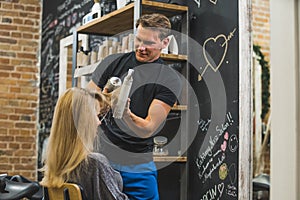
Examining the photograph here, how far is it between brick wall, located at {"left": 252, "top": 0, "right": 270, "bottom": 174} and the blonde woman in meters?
0.74

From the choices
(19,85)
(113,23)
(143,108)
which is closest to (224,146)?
(143,108)

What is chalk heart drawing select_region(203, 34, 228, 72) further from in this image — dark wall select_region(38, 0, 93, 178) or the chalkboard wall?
dark wall select_region(38, 0, 93, 178)

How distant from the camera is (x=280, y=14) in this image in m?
2.46

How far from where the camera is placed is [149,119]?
11.2ft

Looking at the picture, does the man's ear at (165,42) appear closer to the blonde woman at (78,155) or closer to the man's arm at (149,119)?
the man's arm at (149,119)

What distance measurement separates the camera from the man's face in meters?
3.45

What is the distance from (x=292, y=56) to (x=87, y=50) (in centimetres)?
251

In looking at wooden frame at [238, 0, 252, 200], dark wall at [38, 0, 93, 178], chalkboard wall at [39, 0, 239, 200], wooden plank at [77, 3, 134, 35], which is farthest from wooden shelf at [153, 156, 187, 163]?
dark wall at [38, 0, 93, 178]

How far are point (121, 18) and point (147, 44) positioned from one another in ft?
1.65

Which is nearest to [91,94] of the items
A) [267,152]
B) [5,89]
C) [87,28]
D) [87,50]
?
[267,152]

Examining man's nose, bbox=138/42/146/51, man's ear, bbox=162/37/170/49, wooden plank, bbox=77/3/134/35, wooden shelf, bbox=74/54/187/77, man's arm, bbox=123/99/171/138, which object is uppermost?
wooden plank, bbox=77/3/134/35

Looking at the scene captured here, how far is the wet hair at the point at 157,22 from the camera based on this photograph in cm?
340

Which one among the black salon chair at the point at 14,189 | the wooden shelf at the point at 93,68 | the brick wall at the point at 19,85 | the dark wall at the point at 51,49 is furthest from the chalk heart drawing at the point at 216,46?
the brick wall at the point at 19,85

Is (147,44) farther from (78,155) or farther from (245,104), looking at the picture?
(78,155)
